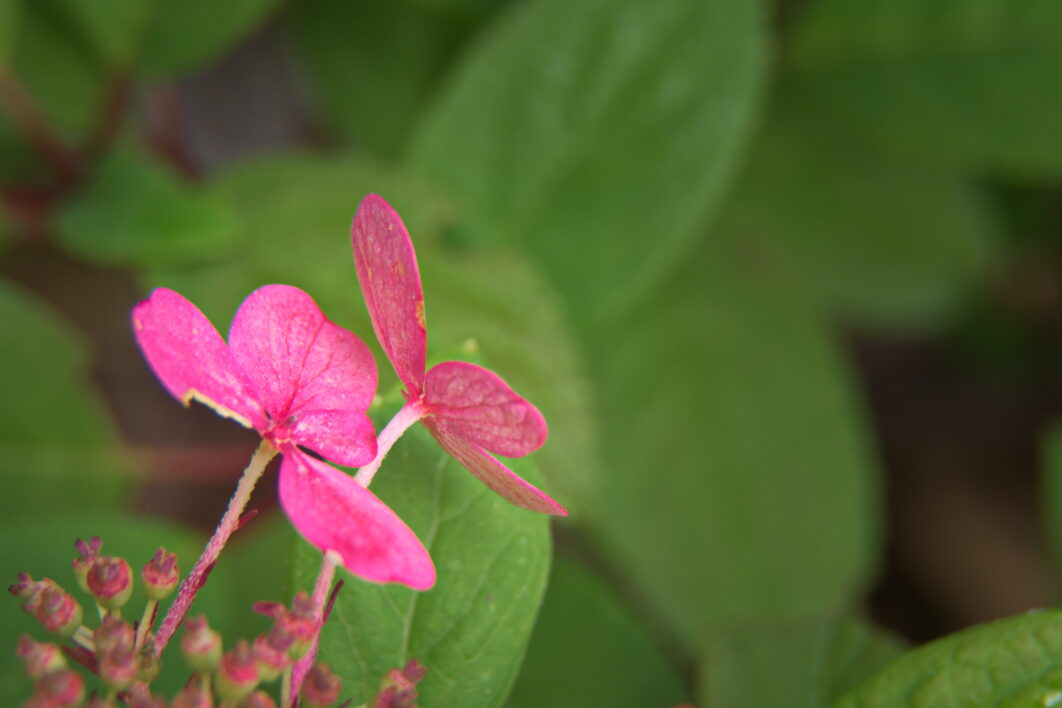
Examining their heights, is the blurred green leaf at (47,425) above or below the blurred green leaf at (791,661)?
below

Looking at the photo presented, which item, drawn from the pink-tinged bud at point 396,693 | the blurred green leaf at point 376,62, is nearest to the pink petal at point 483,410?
the pink-tinged bud at point 396,693

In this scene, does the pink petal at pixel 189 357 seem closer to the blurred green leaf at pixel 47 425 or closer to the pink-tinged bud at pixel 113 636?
the pink-tinged bud at pixel 113 636

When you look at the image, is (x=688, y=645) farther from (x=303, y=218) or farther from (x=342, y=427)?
(x=342, y=427)

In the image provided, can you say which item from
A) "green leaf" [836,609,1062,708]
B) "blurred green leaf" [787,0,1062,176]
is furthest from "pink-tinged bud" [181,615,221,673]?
"blurred green leaf" [787,0,1062,176]

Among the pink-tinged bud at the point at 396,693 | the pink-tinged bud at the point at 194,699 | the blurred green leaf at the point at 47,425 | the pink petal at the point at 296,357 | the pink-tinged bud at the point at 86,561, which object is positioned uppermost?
the pink petal at the point at 296,357

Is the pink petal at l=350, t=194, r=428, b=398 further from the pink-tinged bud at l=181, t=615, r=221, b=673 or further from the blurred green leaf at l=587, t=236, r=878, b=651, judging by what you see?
the blurred green leaf at l=587, t=236, r=878, b=651

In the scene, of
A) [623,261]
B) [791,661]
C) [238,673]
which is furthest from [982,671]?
[623,261]
